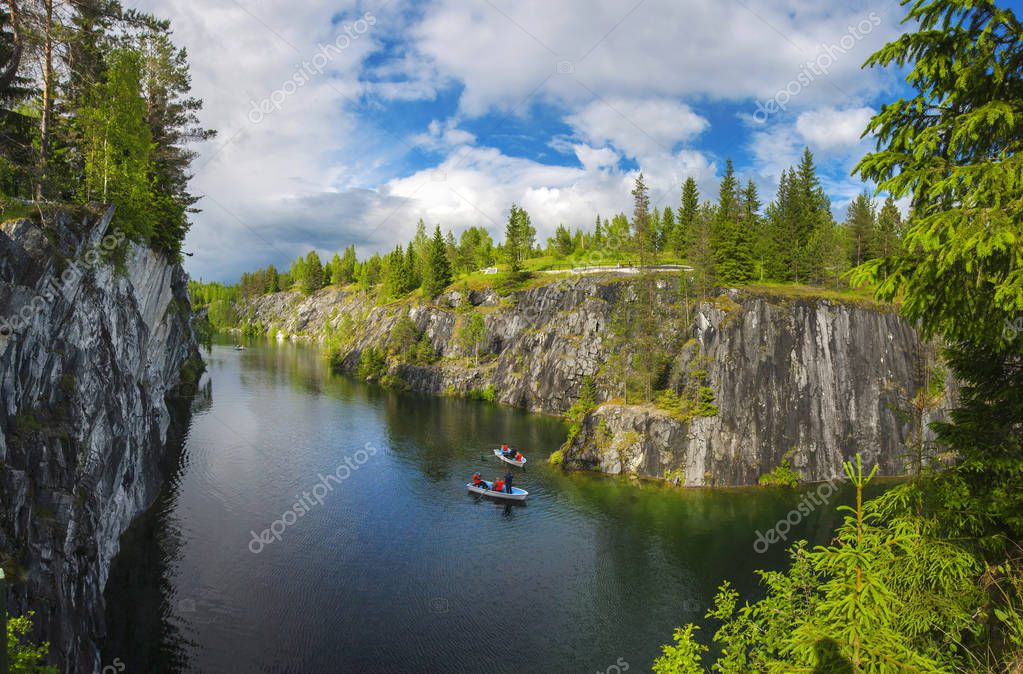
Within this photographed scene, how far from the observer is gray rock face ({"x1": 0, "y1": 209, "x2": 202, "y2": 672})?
1538cm

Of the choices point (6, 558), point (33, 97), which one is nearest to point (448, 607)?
point (6, 558)

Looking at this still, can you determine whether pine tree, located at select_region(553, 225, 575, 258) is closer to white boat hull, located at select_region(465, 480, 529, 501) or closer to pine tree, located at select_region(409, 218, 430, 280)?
pine tree, located at select_region(409, 218, 430, 280)

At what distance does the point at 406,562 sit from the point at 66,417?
60.0 ft

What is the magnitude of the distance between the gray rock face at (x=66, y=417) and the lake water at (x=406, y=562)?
13.6ft

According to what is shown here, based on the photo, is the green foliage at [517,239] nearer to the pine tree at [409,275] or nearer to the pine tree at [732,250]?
the pine tree at [409,275]

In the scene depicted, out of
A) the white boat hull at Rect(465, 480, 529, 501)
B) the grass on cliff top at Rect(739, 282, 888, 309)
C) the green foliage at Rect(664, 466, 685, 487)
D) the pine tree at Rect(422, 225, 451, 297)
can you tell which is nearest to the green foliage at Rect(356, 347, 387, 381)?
the pine tree at Rect(422, 225, 451, 297)

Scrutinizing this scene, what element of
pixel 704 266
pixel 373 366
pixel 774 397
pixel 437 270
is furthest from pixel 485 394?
pixel 774 397

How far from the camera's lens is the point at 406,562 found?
30.3 m

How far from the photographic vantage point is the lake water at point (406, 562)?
2269 centimetres

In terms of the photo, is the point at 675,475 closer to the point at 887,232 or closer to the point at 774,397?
the point at 774,397

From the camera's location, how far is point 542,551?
33000 millimetres

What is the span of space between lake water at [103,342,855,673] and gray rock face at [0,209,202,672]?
A: 13.6 feet

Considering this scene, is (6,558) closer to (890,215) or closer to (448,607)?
(448,607)

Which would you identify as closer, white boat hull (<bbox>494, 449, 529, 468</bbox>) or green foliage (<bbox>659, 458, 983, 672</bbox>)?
green foliage (<bbox>659, 458, 983, 672</bbox>)
